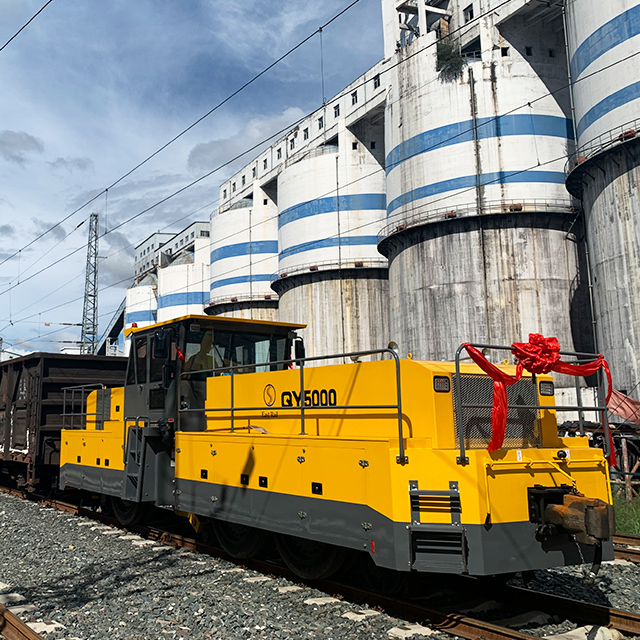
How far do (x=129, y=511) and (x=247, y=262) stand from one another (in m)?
36.0

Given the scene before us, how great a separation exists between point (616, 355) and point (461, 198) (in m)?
9.54

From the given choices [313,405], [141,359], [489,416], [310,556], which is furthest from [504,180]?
[310,556]

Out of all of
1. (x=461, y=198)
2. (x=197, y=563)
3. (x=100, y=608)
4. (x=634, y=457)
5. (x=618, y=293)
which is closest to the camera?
(x=100, y=608)

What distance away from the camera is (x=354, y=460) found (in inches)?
241

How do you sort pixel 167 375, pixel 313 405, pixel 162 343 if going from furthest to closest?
pixel 167 375 → pixel 162 343 → pixel 313 405

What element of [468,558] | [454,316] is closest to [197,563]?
[468,558]

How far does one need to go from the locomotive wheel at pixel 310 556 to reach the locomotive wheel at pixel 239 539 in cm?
Result: 44

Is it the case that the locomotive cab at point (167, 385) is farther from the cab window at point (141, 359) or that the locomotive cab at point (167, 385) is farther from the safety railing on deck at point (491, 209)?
the safety railing on deck at point (491, 209)

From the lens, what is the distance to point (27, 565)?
802 centimetres

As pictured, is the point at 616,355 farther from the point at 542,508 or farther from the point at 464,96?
the point at 542,508

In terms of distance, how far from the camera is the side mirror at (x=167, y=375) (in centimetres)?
895

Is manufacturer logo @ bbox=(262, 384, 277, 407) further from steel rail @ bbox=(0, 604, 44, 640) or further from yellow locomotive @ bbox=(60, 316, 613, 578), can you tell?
steel rail @ bbox=(0, 604, 44, 640)

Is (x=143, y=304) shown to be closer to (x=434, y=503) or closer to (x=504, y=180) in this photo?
(x=504, y=180)

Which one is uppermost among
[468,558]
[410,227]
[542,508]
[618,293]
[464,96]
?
[464,96]
